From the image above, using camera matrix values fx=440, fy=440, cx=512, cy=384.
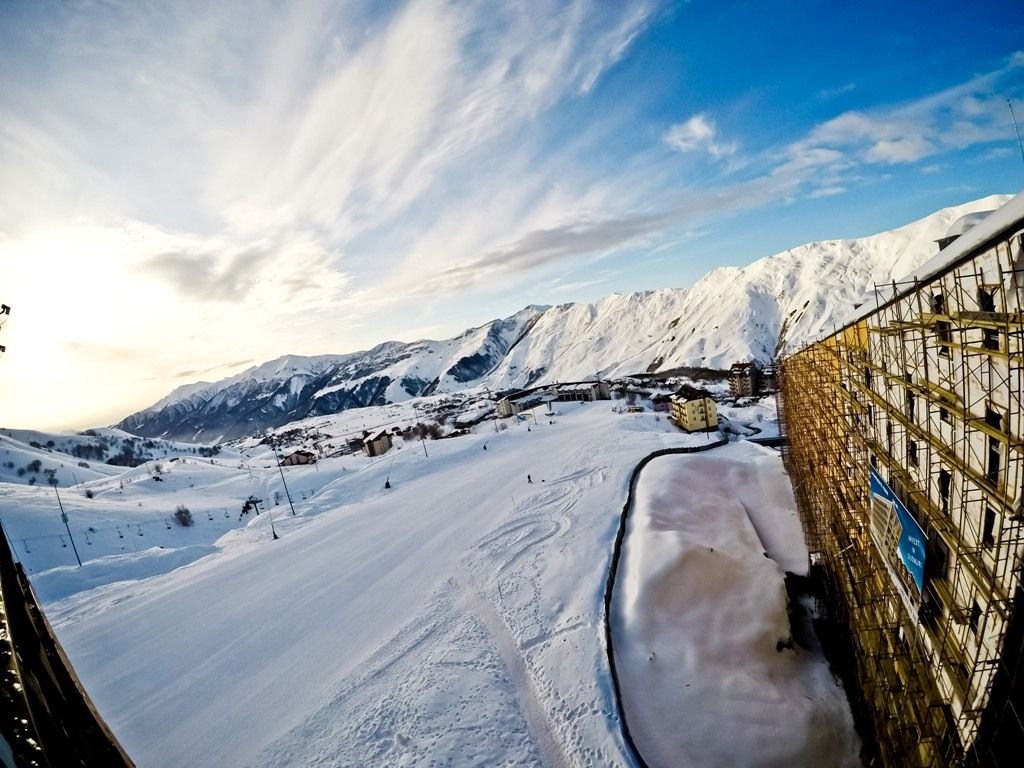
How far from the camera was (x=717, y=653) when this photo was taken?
38.0 ft

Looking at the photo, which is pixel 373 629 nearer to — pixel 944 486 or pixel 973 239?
pixel 944 486

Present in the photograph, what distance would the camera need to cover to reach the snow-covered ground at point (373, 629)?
9586mm

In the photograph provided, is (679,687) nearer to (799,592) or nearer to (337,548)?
(799,592)

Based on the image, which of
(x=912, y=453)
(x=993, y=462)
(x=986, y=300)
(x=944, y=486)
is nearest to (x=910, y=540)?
(x=944, y=486)

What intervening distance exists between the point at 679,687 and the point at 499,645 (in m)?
4.61

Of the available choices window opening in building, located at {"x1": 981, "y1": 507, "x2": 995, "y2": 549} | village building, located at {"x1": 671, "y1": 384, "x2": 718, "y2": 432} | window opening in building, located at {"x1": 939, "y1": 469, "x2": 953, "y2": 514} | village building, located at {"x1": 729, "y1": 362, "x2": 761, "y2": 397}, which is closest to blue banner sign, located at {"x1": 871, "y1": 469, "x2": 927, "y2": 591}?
window opening in building, located at {"x1": 939, "y1": 469, "x2": 953, "y2": 514}

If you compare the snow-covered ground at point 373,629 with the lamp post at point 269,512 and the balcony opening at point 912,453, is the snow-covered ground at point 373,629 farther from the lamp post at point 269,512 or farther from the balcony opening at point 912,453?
the balcony opening at point 912,453

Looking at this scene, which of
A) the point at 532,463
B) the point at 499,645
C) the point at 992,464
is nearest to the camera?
the point at 992,464

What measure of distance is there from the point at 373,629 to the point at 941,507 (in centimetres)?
1381

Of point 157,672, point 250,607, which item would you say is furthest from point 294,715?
point 250,607

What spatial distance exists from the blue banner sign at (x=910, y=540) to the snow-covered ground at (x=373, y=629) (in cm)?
635

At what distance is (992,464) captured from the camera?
17.7ft

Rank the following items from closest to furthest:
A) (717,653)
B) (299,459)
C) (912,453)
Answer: (912,453) → (717,653) → (299,459)

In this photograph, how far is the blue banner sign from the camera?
7.08 metres
